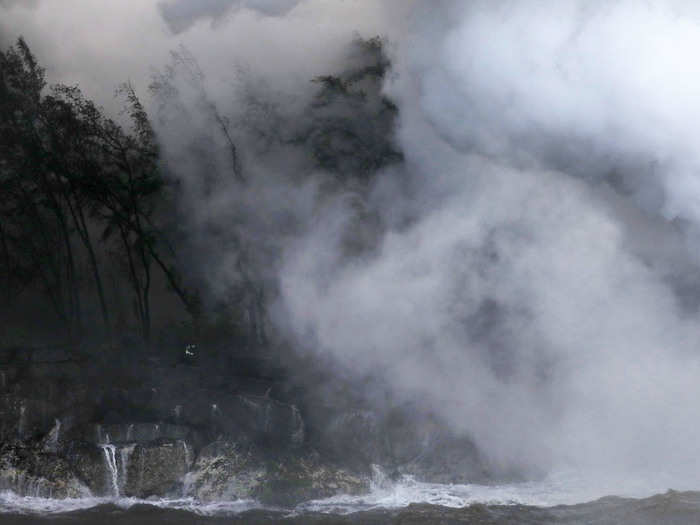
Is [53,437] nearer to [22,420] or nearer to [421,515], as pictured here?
[22,420]

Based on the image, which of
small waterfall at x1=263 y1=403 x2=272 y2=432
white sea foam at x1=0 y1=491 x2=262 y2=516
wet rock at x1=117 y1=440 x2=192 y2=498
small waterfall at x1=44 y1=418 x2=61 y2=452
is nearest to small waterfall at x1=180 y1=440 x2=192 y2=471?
wet rock at x1=117 y1=440 x2=192 y2=498

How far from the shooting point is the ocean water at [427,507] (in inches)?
358

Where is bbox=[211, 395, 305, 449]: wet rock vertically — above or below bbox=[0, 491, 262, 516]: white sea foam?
above

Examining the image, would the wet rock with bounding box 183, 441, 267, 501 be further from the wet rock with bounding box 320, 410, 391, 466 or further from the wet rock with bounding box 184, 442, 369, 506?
the wet rock with bounding box 320, 410, 391, 466

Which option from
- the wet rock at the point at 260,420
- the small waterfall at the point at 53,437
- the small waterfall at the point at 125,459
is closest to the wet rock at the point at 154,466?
the small waterfall at the point at 125,459

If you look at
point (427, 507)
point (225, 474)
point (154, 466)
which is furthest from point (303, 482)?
point (154, 466)

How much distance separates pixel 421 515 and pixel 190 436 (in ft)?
11.0

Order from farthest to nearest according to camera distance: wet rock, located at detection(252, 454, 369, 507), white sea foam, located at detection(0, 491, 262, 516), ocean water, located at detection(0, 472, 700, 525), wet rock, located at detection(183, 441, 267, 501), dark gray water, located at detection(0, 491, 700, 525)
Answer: wet rock, located at detection(183, 441, 267, 501) → wet rock, located at detection(252, 454, 369, 507) → white sea foam, located at detection(0, 491, 262, 516) → ocean water, located at detection(0, 472, 700, 525) → dark gray water, located at detection(0, 491, 700, 525)

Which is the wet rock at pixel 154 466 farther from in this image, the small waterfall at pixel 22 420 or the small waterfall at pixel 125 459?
the small waterfall at pixel 22 420

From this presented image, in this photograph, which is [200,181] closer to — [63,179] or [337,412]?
[63,179]

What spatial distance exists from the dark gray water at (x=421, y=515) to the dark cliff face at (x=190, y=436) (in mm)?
563

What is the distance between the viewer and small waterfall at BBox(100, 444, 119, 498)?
1039 centimetres

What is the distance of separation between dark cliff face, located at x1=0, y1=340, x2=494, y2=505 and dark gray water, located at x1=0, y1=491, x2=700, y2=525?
563 mm

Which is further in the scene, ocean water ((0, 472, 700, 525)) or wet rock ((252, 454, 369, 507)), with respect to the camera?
wet rock ((252, 454, 369, 507))
